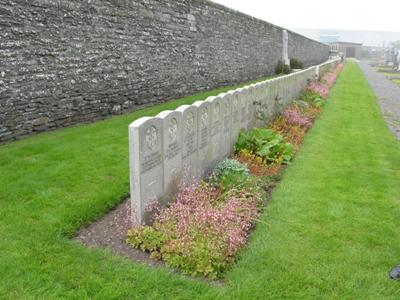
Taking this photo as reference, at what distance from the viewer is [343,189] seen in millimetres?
6227

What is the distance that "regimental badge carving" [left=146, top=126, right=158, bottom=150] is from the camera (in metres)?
4.31

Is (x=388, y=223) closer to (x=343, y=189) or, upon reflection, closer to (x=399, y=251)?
(x=399, y=251)

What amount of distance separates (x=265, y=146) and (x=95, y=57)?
405cm

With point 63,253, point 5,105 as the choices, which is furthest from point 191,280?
point 5,105

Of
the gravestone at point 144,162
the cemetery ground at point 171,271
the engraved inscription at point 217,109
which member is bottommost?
the cemetery ground at point 171,271

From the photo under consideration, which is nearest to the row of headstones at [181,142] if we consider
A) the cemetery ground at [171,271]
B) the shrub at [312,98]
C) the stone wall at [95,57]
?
the cemetery ground at [171,271]

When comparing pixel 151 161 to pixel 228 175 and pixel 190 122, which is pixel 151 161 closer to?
pixel 190 122

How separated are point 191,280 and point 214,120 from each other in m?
3.13

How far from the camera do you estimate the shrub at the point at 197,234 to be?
3844 millimetres

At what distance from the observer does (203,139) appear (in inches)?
234

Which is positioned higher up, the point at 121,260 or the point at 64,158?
the point at 64,158

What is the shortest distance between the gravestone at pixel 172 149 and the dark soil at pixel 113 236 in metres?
0.56

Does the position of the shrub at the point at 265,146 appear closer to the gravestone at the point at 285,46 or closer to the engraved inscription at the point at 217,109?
the engraved inscription at the point at 217,109

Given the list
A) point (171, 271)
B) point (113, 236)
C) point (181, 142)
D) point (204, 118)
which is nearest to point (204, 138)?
point (204, 118)
